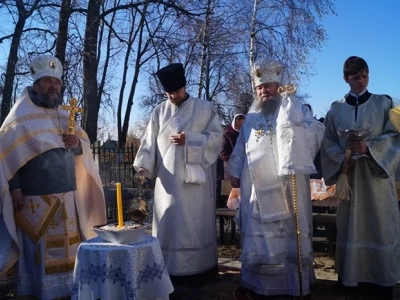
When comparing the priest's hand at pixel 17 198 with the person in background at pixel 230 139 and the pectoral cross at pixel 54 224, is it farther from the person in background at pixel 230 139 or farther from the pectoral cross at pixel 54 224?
the person in background at pixel 230 139

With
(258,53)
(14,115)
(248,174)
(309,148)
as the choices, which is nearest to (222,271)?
(248,174)

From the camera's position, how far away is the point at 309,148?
417cm

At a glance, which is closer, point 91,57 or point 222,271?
point 222,271

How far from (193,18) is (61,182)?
9.81 meters

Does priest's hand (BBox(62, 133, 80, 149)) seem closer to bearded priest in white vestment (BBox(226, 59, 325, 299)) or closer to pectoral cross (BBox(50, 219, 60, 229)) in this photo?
pectoral cross (BBox(50, 219, 60, 229))

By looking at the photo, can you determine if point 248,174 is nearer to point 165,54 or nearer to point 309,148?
point 309,148

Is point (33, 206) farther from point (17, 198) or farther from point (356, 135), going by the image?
point (356, 135)

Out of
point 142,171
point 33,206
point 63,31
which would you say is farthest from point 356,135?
point 63,31

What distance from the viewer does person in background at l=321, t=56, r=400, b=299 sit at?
Answer: 4164 millimetres

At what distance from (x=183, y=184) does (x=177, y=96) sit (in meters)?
0.95

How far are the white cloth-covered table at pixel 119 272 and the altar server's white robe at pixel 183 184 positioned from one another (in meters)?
1.61

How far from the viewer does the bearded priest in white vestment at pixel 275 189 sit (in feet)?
13.3

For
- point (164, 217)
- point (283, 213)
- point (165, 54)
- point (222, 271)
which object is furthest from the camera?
point (165, 54)

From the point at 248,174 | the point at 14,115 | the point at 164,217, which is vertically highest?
the point at 14,115
